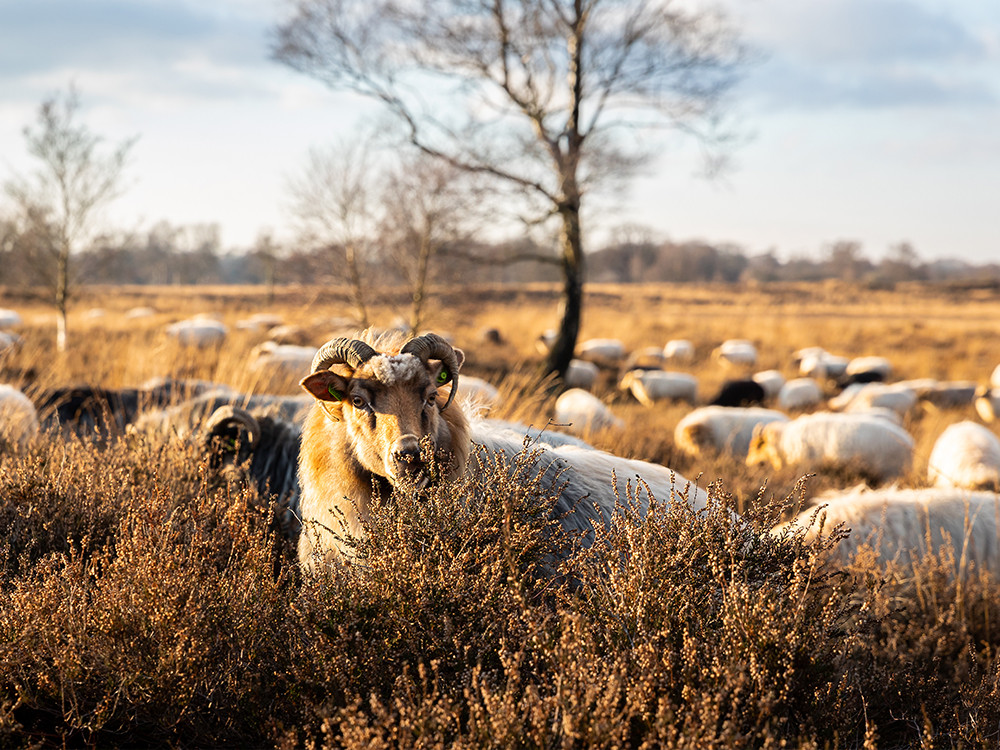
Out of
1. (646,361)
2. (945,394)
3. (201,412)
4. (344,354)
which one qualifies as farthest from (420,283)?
(344,354)

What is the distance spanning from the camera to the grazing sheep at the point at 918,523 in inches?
227

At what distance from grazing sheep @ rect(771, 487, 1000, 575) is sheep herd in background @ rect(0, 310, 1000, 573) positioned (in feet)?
0.04

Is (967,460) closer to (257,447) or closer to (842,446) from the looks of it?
(842,446)

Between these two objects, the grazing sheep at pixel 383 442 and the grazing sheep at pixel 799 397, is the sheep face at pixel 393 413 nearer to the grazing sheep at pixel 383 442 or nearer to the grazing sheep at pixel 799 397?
the grazing sheep at pixel 383 442

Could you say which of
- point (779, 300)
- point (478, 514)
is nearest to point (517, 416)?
point (478, 514)

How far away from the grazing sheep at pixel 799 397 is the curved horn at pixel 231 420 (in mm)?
12807

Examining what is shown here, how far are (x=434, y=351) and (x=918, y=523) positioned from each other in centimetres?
455

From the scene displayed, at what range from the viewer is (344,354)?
3703mm

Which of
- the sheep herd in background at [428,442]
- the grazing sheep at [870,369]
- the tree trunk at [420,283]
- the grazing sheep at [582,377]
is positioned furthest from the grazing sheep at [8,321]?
the grazing sheep at [870,369]

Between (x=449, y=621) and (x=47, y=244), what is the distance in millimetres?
17913

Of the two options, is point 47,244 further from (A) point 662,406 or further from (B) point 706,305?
(B) point 706,305

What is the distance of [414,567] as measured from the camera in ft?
9.46

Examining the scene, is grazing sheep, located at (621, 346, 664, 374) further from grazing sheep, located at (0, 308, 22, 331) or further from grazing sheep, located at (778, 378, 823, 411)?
grazing sheep, located at (0, 308, 22, 331)

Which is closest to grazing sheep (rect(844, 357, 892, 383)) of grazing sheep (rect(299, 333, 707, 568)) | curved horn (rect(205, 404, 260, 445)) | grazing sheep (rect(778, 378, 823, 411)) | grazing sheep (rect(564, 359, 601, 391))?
grazing sheep (rect(778, 378, 823, 411))
